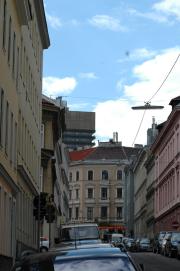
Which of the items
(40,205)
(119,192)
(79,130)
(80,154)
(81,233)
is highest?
(80,154)

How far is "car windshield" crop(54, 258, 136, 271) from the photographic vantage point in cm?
859

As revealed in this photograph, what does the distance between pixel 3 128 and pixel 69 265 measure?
64.6 ft

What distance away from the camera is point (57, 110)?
65.6m

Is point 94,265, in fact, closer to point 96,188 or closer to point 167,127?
point 167,127

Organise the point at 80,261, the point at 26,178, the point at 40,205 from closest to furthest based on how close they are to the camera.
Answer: the point at 80,261
the point at 40,205
the point at 26,178

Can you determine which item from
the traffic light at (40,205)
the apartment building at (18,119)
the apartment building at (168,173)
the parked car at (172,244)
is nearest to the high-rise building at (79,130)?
the apartment building at (168,173)

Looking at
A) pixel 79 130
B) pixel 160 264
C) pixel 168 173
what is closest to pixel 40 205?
pixel 160 264

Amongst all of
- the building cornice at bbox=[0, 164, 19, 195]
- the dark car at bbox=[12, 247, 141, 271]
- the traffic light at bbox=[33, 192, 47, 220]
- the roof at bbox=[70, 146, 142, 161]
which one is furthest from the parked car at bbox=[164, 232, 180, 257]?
the roof at bbox=[70, 146, 142, 161]

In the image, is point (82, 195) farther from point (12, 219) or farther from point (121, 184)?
point (12, 219)

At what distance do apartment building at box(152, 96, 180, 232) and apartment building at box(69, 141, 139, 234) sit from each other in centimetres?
5117

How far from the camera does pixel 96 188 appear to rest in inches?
5837

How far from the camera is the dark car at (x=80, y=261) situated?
860 centimetres

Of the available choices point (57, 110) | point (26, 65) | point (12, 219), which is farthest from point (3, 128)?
point (57, 110)

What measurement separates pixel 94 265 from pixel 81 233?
23778 millimetres
